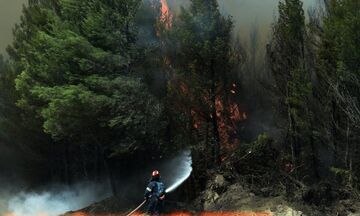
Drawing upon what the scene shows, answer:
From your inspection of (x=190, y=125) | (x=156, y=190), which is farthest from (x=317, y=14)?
(x=156, y=190)

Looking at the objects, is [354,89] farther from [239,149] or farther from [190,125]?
[190,125]

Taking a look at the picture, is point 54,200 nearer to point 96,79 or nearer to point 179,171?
point 179,171

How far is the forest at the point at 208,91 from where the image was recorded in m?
22.3

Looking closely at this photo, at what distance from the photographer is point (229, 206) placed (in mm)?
23156

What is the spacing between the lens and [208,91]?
26.8 meters

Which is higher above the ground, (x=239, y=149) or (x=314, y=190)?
(x=239, y=149)

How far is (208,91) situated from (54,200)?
46.3ft

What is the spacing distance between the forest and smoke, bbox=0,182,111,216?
12.5ft

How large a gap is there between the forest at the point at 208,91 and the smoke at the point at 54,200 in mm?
3806

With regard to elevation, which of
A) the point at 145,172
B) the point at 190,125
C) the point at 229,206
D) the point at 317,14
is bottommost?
the point at 229,206

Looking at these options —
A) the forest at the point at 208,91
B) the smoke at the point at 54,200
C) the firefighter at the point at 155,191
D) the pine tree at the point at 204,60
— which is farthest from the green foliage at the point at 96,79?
the smoke at the point at 54,200

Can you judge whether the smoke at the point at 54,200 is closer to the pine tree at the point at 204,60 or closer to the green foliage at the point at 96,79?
the green foliage at the point at 96,79

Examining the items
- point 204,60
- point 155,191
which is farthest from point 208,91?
point 155,191

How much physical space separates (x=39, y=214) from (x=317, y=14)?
19.0 m
